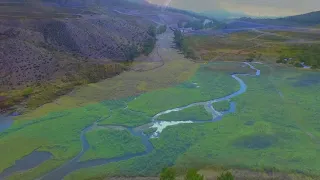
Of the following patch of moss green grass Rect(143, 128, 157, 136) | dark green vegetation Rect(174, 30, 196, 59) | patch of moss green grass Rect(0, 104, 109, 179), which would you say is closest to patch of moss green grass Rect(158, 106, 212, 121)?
patch of moss green grass Rect(143, 128, 157, 136)

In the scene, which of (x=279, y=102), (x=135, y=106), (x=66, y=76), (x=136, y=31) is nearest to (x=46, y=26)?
(x=66, y=76)

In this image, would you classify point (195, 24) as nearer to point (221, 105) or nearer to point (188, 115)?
point (221, 105)

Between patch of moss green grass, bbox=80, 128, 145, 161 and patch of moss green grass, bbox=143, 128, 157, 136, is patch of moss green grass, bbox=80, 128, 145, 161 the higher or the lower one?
the lower one

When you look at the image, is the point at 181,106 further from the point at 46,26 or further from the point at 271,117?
the point at 46,26

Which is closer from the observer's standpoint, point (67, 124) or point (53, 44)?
point (67, 124)

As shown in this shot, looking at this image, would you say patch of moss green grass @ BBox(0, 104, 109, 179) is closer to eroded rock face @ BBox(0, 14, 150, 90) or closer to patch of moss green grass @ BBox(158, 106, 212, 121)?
patch of moss green grass @ BBox(158, 106, 212, 121)

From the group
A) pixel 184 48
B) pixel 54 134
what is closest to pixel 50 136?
pixel 54 134

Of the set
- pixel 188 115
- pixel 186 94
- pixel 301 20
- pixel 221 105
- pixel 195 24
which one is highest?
pixel 301 20
